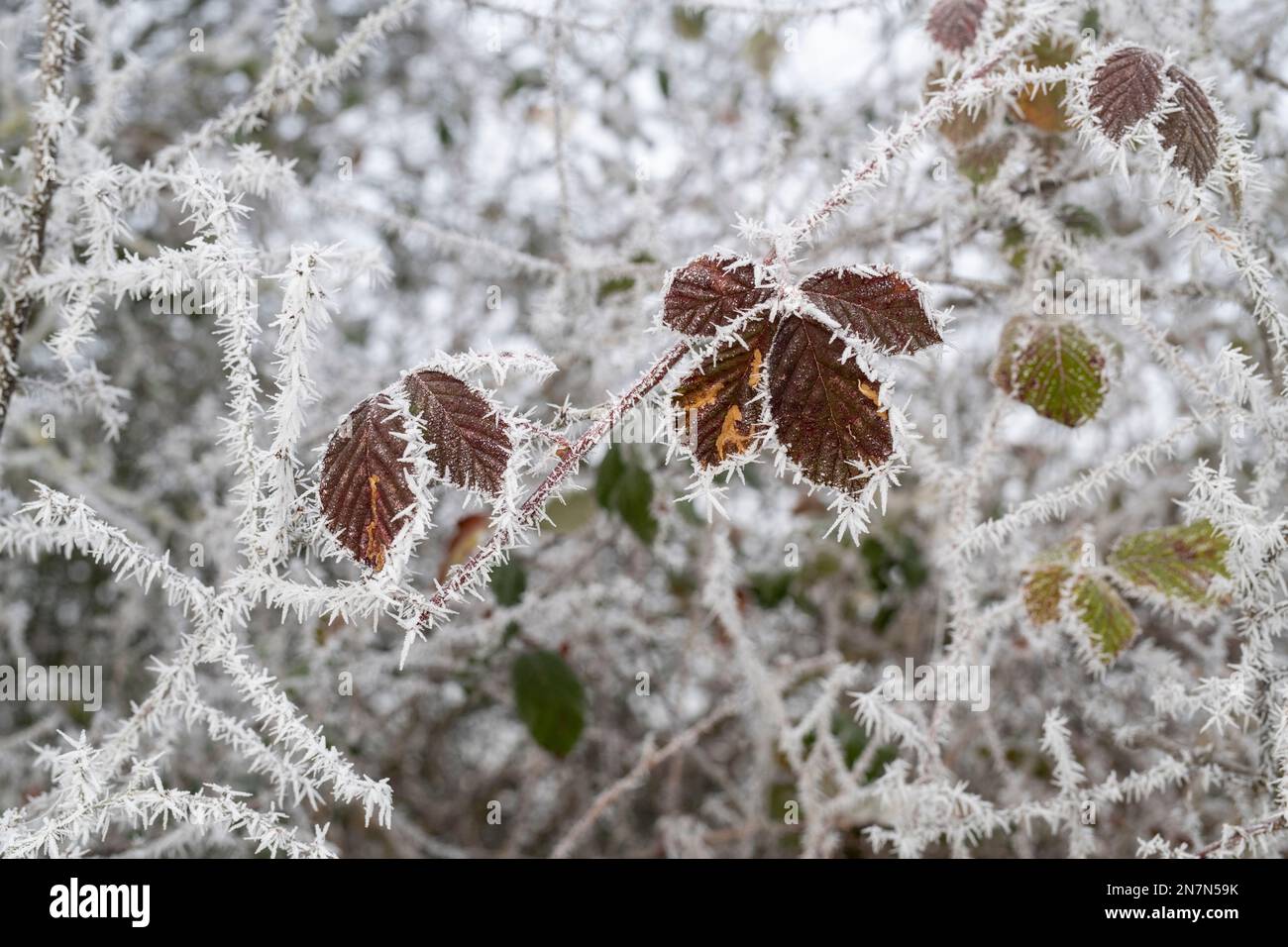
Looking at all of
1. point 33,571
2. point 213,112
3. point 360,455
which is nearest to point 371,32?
point 360,455

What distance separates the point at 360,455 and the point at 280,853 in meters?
0.75

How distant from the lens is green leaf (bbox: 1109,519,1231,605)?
0.91 metres

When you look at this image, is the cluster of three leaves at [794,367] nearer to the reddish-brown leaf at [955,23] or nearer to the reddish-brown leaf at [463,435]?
the reddish-brown leaf at [463,435]

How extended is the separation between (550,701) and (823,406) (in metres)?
0.90

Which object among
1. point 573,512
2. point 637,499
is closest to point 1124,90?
point 637,499

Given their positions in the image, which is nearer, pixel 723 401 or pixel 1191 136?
pixel 723 401

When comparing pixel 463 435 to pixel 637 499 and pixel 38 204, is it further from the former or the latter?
pixel 637 499

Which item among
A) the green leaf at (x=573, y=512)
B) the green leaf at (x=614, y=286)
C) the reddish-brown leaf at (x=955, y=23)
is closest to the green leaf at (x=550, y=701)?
the green leaf at (x=573, y=512)

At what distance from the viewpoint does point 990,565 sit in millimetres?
1630

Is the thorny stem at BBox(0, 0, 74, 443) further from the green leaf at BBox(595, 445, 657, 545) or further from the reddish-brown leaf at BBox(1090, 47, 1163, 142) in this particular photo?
the reddish-brown leaf at BBox(1090, 47, 1163, 142)

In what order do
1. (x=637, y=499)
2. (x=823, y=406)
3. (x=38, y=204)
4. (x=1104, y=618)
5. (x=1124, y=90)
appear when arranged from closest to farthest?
(x=823, y=406) < (x=1124, y=90) < (x=38, y=204) < (x=1104, y=618) < (x=637, y=499)

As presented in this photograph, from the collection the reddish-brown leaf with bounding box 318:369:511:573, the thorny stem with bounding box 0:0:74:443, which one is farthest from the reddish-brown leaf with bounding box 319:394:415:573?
the thorny stem with bounding box 0:0:74:443

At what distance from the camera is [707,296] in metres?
0.63
